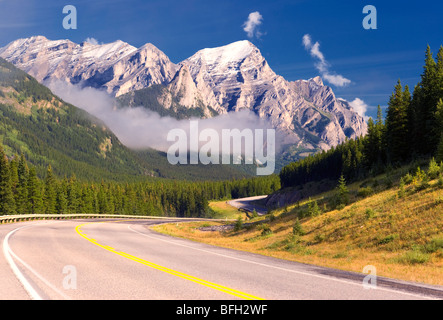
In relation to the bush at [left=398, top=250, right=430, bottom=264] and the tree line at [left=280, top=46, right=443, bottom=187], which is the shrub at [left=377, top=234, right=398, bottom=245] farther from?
the tree line at [left=280, top=46, right=443, bottom=187]

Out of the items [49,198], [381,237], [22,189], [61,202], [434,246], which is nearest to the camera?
[434,246]

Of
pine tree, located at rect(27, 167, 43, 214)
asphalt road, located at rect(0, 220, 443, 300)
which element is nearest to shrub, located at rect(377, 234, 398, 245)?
asphalt road, located at rect(0, 220, 443, 300)

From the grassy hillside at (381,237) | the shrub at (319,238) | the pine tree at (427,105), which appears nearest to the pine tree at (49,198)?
the grassy hillside at (381,237)

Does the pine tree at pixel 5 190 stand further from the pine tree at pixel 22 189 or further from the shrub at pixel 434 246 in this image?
the shrub at pixel 434 246

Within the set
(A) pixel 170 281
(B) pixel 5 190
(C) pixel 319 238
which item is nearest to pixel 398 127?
(C) pixel 319 238

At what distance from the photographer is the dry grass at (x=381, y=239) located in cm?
1548

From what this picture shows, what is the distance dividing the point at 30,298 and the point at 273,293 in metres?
5.73

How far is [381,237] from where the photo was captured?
20.6 m

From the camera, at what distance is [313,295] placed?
8.54 metres

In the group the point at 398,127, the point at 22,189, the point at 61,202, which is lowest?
→ the point at 61,202

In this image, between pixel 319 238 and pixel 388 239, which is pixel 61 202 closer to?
pixel 319 238

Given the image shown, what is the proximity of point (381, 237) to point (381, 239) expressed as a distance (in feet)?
1.20

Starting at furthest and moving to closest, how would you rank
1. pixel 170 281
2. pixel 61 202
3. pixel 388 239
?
pixel 61 202 → pixel 388 239 → pixel 170 281
